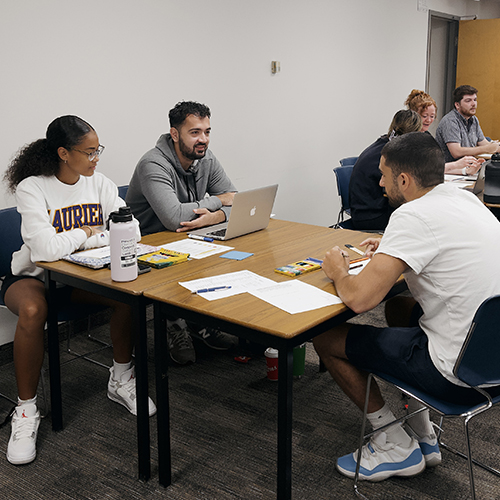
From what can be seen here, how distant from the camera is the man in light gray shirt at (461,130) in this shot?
495 cm

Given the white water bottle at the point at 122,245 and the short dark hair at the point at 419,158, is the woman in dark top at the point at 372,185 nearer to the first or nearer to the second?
the short dark hair at the point at 419,158

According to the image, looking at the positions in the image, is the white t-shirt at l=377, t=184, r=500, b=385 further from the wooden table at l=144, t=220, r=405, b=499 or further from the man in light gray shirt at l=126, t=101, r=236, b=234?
the man in light gray shirt at l=126, t=101, r=236, b=234

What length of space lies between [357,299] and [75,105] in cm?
219

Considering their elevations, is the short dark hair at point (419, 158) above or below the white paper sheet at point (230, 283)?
above

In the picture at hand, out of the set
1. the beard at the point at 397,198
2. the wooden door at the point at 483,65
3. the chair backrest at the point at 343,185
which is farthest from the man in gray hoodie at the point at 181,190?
the wooden door at the point at 483,65

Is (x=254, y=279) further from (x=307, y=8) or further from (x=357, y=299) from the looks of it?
(x=307, y=8)

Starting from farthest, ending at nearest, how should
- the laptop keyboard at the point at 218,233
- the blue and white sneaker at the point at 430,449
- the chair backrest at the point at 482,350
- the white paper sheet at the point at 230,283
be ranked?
the laptop keyboard at the point at 218,233, the blue and white sneaker at the point at 430,449, the white paper sheet at the point at 230,283, the chair backrest at the point at 482,350

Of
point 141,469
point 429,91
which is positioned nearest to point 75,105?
point 141,469

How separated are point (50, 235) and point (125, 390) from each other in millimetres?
793

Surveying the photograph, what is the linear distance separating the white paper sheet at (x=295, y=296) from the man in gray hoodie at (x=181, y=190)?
96 centimetres

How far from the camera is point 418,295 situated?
5.75ft

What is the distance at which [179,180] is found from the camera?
295cm

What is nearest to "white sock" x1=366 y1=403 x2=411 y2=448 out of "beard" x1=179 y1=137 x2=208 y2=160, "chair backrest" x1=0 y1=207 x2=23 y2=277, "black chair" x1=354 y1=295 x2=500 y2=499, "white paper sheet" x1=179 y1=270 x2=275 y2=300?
"black chair" x1=354 y1=295 x2=500 y2=499

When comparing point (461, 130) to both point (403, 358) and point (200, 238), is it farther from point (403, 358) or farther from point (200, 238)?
point (403, 358)
